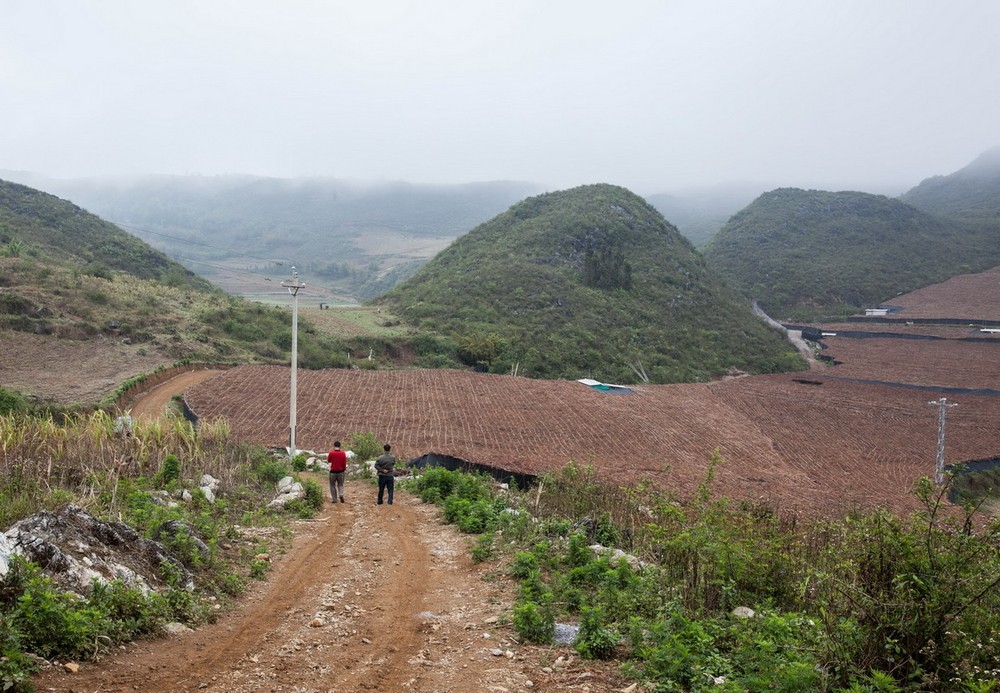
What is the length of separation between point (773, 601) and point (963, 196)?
16136 centimetres

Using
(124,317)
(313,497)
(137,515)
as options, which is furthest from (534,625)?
(124,317)

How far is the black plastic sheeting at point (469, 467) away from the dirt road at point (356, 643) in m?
6.43

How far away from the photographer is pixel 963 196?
132625 mm

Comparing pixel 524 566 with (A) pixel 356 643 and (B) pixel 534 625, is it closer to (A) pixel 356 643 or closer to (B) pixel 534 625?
(B) pixel 534 625

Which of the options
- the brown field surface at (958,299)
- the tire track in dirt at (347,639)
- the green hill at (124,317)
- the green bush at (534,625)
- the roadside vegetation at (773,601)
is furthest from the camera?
the brown field surface at (958,299)

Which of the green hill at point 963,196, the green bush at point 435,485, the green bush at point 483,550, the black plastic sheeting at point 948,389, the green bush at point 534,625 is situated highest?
the green hill at point 963,196

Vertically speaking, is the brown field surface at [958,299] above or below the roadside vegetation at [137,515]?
above

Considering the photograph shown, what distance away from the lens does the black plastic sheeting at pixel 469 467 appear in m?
14.7

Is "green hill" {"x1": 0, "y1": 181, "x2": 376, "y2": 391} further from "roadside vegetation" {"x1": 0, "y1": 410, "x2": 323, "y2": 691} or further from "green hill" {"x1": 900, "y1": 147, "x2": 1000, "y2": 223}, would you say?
"green hill" {"x1": 900, "y1": 147, "x2": 1000, "y2": 223}

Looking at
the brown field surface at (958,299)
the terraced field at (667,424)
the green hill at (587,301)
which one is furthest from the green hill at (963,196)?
the terraced field at (667,424)

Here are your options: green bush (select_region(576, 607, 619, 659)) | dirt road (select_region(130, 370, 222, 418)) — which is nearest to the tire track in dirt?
green bush (select_region(576, 607, 619, 659))

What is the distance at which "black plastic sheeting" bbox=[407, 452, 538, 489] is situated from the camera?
14.7 m

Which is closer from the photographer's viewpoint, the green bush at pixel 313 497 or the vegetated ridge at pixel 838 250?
the green bush at pixel 313 497

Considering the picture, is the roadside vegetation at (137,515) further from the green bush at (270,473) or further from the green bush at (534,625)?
the green bush at (534,625)
